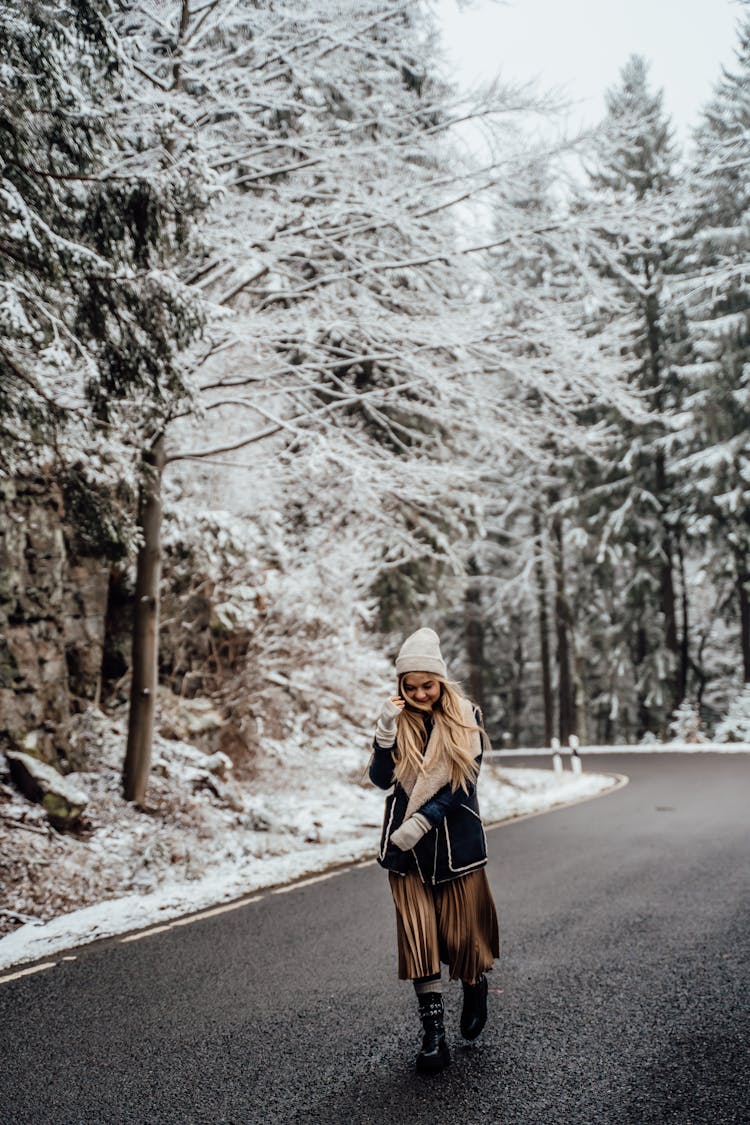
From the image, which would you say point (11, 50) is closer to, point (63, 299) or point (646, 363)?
point (63, 299)

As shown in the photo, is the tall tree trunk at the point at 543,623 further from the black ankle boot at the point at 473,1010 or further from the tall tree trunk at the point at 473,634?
the black ankle boot at the point at 473,1010

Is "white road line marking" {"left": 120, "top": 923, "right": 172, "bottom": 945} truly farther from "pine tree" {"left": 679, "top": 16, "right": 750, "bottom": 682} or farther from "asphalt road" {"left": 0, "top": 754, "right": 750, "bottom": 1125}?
"pine tree" {"left": 679, "top": 16, "right": 750, "bottom": 682}

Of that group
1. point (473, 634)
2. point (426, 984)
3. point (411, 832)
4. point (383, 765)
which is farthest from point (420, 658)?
point (473, 634)

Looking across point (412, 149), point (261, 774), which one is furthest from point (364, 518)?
point (412, 149)

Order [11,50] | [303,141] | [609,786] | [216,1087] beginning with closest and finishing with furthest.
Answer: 1. [216,1087]
2. [11,50]
3. [303,141]
4. [609,786]

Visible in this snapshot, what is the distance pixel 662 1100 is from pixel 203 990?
2647 mm

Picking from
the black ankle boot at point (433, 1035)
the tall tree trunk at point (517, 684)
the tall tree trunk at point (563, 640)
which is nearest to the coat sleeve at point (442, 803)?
the black ankle boot at point (433, 1035)

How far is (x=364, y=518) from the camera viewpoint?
13.7 meters

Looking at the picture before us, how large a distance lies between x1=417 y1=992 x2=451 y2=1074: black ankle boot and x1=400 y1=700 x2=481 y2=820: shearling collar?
0.79 m

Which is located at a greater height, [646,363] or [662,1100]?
[646,363]

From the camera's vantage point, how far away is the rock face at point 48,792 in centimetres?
809

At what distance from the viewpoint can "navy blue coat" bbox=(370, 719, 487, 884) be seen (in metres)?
3.64

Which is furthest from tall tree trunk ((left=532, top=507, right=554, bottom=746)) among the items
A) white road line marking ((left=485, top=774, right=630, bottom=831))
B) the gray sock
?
the gray sock

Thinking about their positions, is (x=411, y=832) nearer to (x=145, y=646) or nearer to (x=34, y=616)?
(x=145, y=646)
